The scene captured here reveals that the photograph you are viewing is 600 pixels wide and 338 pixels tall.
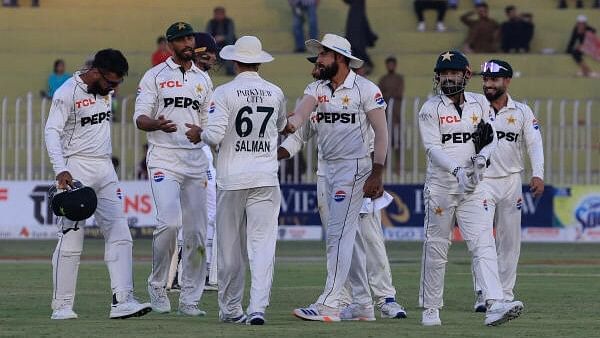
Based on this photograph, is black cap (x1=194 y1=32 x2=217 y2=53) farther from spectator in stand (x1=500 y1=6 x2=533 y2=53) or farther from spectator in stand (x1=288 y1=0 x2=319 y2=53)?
spectator in stand (x1=500 y1=6 x2=533 y2=53)

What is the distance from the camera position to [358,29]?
33.9 meters

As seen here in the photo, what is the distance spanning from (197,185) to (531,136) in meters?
3.46

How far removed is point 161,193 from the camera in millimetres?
14469

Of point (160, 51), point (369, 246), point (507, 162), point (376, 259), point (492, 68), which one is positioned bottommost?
point (376, 259)

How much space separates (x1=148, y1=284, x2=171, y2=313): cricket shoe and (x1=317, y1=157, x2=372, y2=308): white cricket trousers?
1581 mm

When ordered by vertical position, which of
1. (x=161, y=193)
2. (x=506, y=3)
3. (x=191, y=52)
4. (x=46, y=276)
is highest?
(x=506, y=3)

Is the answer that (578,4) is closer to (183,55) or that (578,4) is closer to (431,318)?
(183,55)

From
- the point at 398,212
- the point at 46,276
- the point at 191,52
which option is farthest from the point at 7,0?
the point at 191,52

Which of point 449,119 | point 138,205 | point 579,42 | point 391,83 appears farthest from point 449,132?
point 579,42

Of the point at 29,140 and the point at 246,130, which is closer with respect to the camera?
the point at 246,130

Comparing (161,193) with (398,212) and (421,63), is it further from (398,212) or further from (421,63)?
(421,63)

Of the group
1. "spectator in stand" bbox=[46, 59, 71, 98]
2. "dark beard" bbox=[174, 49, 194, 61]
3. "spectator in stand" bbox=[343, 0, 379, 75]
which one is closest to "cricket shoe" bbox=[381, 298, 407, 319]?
"dark beard" bbox=[174, 49, 194, 61]

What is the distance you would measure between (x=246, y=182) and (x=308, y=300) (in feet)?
10.2

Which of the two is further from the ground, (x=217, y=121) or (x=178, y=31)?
(x=178, y=31)
